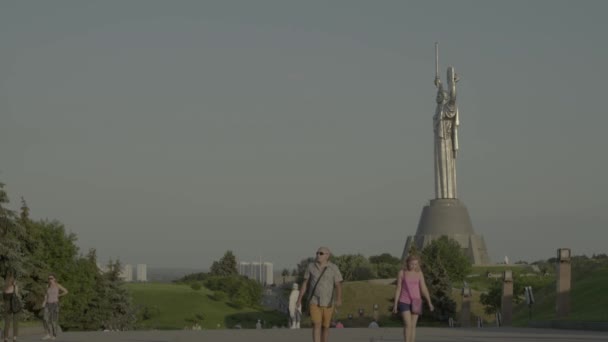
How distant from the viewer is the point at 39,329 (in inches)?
1136

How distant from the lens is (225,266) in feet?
507

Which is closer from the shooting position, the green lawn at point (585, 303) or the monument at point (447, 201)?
the green lawn at point (585, 303)

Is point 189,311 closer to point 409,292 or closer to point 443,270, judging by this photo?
point 443,270

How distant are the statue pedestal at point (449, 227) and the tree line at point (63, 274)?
97.6ft

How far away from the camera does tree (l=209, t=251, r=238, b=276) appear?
15316cm

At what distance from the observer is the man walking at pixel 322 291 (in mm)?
16297

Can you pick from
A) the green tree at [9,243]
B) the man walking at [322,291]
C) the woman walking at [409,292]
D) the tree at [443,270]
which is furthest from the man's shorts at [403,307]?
the tree at [443,270]

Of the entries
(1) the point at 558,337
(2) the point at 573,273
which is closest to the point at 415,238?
(2) the point at 573,273

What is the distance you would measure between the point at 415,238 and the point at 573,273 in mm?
48303

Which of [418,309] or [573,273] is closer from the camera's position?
[418,309]

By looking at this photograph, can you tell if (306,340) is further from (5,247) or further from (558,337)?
(5,247)

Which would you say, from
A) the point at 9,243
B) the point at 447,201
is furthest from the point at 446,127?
the point at 9,243

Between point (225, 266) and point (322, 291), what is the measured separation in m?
139

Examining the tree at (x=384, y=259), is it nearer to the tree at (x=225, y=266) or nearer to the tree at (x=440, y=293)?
the tree at (x=225, y=266)
